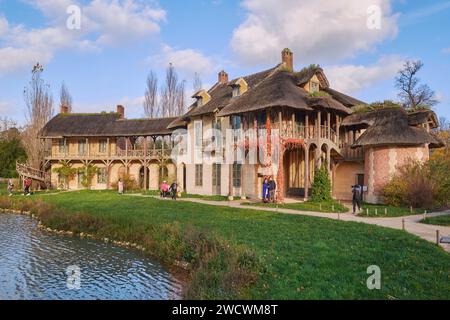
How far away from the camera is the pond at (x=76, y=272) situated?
333 inches

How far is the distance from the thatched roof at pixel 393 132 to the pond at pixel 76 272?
1477 centimetres

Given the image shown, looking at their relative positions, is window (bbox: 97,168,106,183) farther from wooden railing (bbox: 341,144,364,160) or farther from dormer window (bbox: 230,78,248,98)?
wooden railing (bbox: 341,144,364,160)

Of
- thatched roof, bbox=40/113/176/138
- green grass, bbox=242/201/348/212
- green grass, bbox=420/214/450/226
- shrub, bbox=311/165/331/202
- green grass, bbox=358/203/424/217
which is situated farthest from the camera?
thatched roof, bbox=40/113/176/138

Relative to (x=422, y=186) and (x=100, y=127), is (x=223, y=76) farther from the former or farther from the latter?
(x=422, y=186)

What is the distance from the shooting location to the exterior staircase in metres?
33.7

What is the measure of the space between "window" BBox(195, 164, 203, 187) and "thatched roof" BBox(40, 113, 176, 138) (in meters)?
6.22

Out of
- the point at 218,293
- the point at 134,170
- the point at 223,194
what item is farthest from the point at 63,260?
the point at 134,170

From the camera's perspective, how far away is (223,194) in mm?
26516

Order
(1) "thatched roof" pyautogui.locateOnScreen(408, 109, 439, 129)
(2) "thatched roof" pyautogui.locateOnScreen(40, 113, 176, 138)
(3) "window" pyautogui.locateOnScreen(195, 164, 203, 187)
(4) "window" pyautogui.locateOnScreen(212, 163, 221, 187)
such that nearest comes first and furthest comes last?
(1) "thatched roof" pyautogui.locateOnScreen(408, 109, 439, 129) → (4) "window" pyautogui.locateOnScreen(212, 163, 221, 187) → (3) "window" pyautogui.locateOnScreen(195, 164, 203, 187) → (2) "thatched roof" pyautogui.locateOnScreen(40, 113, 176, 138)

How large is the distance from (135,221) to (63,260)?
3.66 metres

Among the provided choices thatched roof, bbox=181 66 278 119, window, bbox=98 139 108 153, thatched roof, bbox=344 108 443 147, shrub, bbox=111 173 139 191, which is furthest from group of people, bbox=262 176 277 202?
window, bbox=98 139 108 153

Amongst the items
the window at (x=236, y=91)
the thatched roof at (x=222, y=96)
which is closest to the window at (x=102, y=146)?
the thatched roof at (x=222, y=96)
